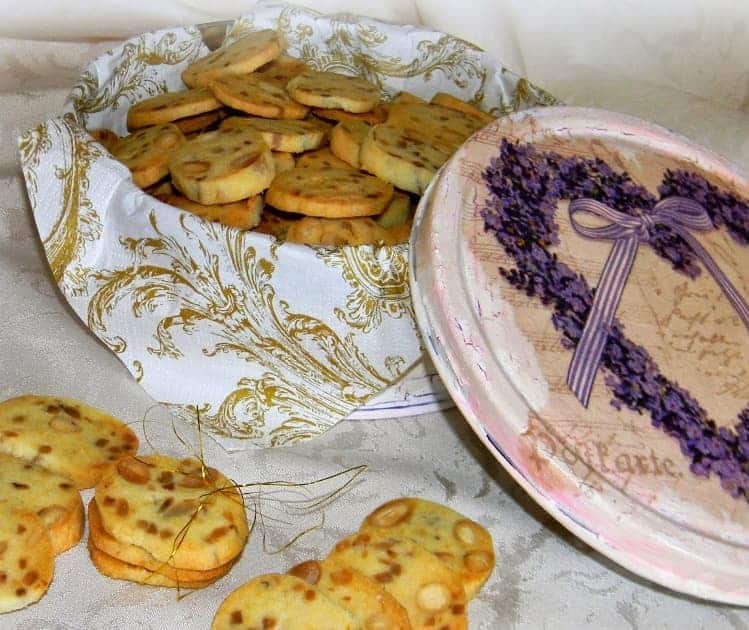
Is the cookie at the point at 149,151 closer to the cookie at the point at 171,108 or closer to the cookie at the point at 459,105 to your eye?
the cookie at the point at 171,108

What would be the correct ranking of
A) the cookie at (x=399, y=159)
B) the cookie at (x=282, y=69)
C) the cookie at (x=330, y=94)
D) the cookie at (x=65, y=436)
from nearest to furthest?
the cookie at (x=65, y=436), the cookie at (x=399, y=159), the cookie at (x=330, y=94), the cookie at (x=282, y=69)

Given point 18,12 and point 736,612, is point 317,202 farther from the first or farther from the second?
point 18,12

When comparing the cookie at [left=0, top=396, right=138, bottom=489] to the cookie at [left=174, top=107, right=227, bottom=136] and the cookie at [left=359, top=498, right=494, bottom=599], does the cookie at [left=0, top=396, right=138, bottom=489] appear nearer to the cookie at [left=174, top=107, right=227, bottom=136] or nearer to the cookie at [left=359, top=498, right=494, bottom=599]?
the cookie at [left=359, top=498, right=494, bottom=599]

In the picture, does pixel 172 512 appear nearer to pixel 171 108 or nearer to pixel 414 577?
pixel 414 577

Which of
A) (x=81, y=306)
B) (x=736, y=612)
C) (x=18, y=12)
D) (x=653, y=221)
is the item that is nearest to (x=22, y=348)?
(x=81, y=306)

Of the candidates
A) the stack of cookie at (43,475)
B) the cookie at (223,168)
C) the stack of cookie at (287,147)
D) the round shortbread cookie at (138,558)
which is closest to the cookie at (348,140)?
the stack of cookie at (287,147)

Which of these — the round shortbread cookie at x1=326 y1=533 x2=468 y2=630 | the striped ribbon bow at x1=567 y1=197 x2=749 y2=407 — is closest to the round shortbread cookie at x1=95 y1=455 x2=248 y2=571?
the round shortbread cookie at x1=326 y1=533 x2=468 y2=630

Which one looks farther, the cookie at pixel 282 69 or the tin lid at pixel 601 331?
the cookie at pixel 282 69
